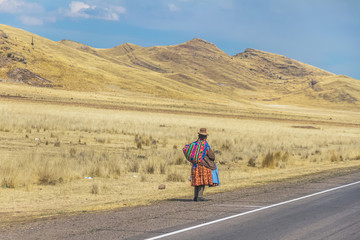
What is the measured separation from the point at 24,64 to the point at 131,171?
102977 millimetres

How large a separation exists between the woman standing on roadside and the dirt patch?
99.6 metres

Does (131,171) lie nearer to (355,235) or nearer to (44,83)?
(355,235)

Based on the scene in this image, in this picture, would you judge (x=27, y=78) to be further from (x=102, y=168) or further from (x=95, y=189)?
(x=95, y=189)

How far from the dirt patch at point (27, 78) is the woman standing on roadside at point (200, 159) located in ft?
327

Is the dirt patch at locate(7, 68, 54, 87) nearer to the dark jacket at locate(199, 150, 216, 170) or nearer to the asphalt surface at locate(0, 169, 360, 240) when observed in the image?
the asphalt surface at locate(0, 169, 360, 240)

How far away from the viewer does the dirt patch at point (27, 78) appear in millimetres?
104319

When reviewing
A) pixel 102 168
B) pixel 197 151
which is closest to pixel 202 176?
pixel 197 151

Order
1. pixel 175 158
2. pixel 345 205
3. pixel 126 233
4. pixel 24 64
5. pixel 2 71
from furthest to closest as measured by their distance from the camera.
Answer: pixel 24 64 < pixel 2 71 < pixel 175 158 < pixel 345 205 < pixel 126 233

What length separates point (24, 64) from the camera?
114 m

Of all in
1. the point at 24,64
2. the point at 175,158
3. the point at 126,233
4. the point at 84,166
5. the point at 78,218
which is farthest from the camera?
the point at 24,64

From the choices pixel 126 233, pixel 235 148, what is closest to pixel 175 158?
pixel 235 148

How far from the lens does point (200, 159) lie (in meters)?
11.2

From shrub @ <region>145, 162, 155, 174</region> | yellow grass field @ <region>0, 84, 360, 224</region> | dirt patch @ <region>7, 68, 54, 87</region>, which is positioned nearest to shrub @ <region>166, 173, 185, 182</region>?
yellow grass field @ <region>0, 84, 360, 224</region>

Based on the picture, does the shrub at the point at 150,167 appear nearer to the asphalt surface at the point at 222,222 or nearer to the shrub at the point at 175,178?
the shrub at the point at 175,178
